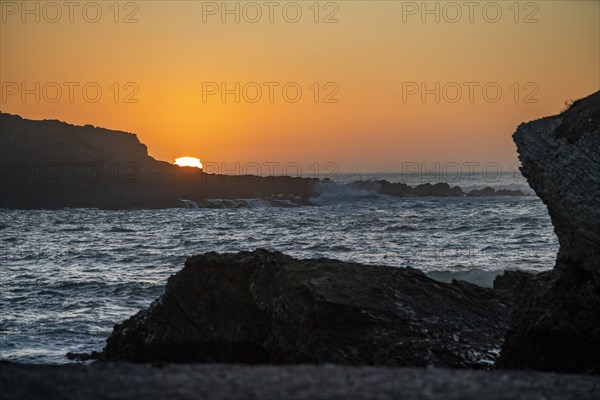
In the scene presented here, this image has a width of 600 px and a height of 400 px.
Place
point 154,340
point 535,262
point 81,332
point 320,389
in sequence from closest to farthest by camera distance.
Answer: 1. point 320,389
2. point 154,340
3. point 81,332
4. point 535,262

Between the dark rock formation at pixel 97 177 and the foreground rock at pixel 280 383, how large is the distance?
347 feet

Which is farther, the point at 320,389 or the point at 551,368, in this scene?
the point at 551,368

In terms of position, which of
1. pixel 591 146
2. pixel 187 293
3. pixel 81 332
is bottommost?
pixel 81 332

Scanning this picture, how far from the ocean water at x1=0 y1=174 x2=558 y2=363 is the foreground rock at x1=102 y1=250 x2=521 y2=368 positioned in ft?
13.1

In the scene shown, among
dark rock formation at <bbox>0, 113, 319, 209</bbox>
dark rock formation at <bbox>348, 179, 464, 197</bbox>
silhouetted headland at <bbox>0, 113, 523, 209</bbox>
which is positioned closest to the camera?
silhouetted headland at <bbox>0, 113, 523, 209</bbox>

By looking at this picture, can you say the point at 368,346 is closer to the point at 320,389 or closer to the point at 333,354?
the point at 333,354

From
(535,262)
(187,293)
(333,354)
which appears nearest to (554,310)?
(333,354)

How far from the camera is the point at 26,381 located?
9070mm

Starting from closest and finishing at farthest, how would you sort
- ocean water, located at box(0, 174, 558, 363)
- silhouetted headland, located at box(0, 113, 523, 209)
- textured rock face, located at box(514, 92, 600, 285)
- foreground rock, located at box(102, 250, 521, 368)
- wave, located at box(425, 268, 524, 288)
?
textured rock face, located at box(514, 92, 600, 285) → foreground rock, located at box(102, 250, 521, 368) → ocean water, located at box(0, 174, 558, 363) → wave, located at box(425, 268, 524, 288) → silhouetted headland, located at box(0, 113, 523, 209)

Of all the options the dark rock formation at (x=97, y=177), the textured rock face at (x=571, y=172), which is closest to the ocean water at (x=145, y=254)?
the textured rock face at (x=571, y=172)

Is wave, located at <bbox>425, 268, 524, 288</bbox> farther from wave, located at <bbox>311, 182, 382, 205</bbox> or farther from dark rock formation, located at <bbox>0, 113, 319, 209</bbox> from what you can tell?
wave, located at <bbox>311, 182, 382, 205</bbox>

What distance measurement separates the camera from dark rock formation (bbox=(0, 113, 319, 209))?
121 m

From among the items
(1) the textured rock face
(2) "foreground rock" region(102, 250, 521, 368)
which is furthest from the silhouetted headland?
(1) the textured rock face

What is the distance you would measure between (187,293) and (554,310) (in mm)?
8264
